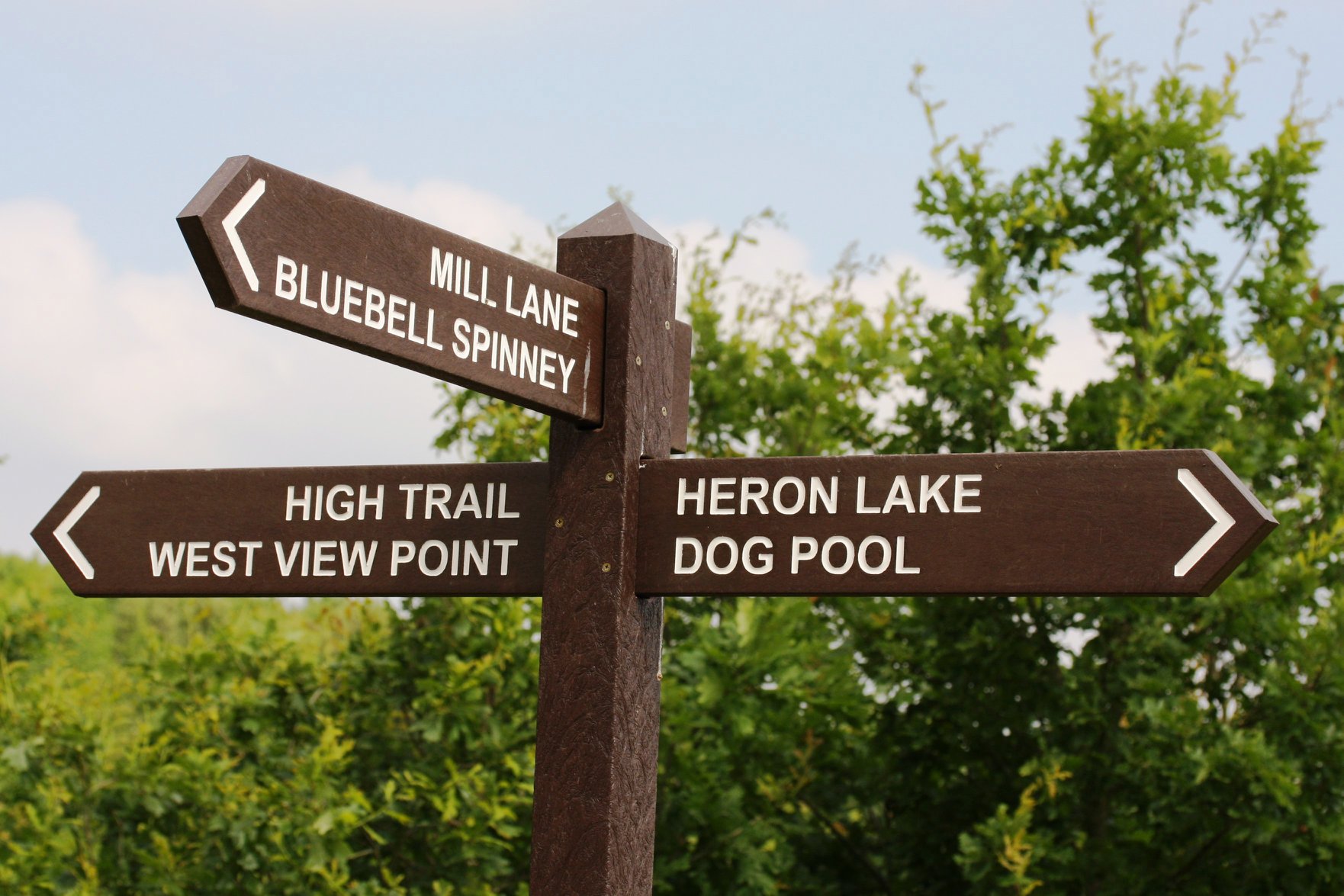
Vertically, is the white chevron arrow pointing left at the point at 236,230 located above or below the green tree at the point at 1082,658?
below

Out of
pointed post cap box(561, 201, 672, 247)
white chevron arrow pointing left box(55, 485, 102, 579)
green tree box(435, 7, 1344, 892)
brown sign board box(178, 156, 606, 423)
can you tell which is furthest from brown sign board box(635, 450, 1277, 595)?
green tree box(435, 7, 1344, 892)

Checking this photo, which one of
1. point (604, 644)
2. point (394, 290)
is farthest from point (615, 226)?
point (604, 644)

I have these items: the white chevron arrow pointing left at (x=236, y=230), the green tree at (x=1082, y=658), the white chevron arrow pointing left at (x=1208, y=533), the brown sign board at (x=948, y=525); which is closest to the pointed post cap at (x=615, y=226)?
the brown sign board at (x=948, y=525)

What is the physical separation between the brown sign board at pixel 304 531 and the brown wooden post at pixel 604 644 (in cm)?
11

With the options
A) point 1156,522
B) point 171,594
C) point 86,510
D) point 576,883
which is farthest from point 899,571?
point 86,510

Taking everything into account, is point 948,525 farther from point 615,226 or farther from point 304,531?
point 304,531

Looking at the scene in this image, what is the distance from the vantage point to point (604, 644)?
275cm

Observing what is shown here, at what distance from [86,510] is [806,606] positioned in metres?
5.00

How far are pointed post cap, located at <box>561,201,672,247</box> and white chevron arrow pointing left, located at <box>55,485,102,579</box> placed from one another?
120 centimetres

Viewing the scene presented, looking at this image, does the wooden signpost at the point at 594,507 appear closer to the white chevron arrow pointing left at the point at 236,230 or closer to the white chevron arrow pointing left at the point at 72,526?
the white chevron arrow pointing left at the point at 236,230

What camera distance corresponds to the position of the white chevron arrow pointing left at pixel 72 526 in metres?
3.23

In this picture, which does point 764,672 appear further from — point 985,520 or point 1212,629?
point 985,520

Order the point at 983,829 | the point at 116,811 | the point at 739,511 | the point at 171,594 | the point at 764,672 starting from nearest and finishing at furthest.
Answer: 1. the point at 739,511
2. the point at 171,594
3. the point at 983,829
4. the point at 764,672
5. the point at 116,811

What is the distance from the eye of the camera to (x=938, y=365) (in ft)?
25.7
